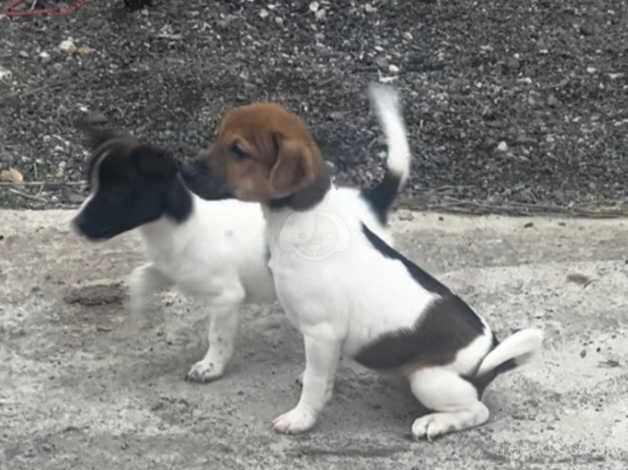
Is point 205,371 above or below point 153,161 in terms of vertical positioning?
below

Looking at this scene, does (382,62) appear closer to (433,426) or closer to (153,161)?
(153,161)

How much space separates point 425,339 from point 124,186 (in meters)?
1.18

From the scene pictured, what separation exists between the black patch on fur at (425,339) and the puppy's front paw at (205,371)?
67 centimetres

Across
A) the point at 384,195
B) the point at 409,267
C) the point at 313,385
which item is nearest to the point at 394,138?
the point at 384,195

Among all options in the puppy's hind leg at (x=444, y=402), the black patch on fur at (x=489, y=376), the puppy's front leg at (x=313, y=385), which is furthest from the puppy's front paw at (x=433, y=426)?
the puppy's front leg at (x=313, y=385)

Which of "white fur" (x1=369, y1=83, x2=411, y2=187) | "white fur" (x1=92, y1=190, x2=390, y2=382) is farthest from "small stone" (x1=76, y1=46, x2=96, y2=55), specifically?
"white fur" (x1=369, y1=83, x2=411, y2=187)

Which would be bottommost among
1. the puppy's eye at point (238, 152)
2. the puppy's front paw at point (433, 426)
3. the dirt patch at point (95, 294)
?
the dirt patch at point (95, 294)

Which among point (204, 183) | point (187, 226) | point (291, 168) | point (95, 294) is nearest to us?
point (291, 168)

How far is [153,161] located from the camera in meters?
4.65

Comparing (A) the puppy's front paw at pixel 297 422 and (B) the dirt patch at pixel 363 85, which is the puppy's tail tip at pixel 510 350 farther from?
(B) the dirt patch at pixel 363 85

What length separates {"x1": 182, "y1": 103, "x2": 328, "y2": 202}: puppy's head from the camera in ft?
14.0

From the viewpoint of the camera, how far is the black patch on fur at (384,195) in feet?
16.6

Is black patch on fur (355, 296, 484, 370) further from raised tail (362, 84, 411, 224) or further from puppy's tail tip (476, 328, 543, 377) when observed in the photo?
raised tail (362, 84, 411, 224)

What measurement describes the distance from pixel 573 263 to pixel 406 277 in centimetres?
172
